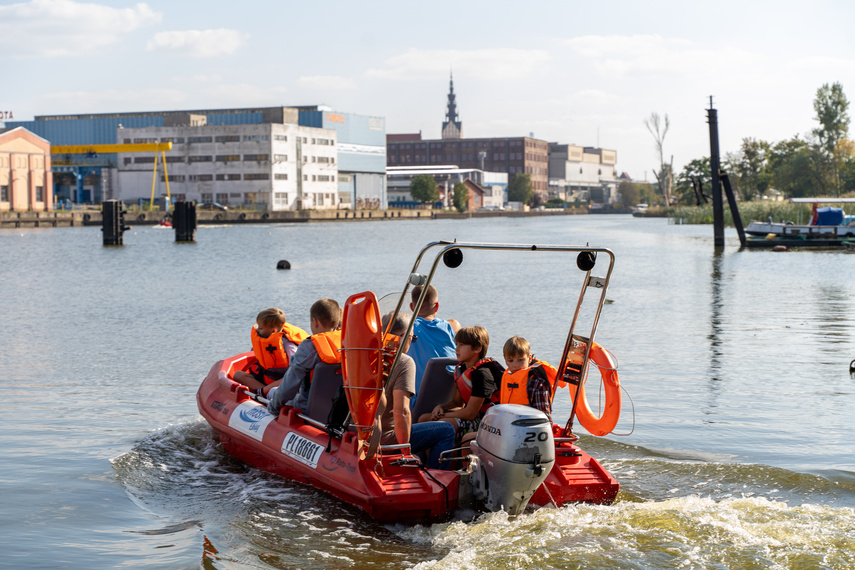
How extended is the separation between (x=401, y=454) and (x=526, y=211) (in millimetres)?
165604

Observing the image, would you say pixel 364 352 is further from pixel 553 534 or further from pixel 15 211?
pixel 15 211

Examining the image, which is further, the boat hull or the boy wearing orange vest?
the boy wearing orange vest

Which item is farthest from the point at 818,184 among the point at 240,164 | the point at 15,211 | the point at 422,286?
the point at 422,286

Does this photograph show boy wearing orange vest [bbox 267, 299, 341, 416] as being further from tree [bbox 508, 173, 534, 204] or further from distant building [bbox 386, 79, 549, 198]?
distant building [bbox 386, 79, 549, 198]

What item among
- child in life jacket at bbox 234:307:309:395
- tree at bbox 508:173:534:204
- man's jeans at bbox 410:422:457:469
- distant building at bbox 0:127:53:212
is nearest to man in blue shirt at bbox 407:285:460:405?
man's jeans at bbox 410:422:457:469

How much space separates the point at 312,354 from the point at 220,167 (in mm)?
111876

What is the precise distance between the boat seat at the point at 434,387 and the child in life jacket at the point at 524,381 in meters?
0.51

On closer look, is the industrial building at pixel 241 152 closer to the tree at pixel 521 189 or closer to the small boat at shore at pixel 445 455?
the tree at pixel 521 189

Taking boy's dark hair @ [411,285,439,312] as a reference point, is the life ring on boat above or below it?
below

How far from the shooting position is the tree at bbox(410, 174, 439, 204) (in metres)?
144

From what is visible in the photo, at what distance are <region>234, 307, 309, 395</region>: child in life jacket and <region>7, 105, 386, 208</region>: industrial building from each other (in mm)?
106266

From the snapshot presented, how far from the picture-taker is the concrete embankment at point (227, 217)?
281 feet

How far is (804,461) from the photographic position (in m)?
8.99

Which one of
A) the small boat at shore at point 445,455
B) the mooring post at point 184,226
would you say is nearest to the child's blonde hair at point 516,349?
the small boat at shore at point 445,455
